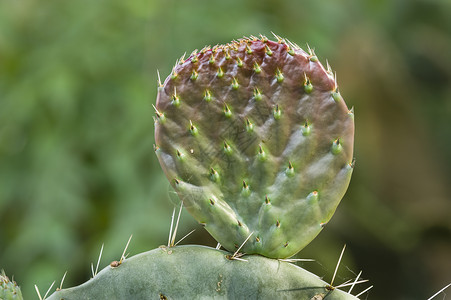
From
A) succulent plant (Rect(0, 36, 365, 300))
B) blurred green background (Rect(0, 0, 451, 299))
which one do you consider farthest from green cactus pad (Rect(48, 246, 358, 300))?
blurred green background (Rect(0, 0, 451, 299))

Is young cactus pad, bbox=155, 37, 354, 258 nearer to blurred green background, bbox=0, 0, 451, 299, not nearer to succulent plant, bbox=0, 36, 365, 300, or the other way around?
succulent plant, bbox=0, 36, 365, 300

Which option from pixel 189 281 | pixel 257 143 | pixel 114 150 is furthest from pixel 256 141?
pixel 114 150

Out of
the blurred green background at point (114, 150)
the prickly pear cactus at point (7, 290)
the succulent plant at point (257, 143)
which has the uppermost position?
the succulent plant at point (257, 143)

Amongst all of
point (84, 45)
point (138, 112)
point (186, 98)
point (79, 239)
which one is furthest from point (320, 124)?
point (84, 45)

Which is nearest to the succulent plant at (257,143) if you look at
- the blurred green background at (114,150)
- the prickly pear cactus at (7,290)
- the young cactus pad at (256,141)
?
the young cactus pad at (256,141)

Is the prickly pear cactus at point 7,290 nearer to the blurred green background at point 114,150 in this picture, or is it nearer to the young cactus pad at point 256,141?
the young cactus pad at point 256,141
